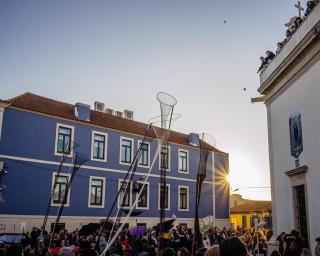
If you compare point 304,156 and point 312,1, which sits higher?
point 312,1

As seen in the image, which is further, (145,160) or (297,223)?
(145,160)

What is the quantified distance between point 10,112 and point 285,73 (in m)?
18.0

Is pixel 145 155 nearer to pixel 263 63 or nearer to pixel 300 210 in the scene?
pixel 263 63

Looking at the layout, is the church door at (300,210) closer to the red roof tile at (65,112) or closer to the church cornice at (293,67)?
the church cornice at (293,67)

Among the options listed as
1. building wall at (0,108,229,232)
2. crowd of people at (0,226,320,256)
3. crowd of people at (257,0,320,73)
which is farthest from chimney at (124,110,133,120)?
crowd of people at (257,0,320,73)

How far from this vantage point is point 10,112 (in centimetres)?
2517

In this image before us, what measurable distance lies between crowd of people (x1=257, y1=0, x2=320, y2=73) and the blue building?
34.5 ft

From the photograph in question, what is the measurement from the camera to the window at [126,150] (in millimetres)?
32062

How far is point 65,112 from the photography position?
29.2m

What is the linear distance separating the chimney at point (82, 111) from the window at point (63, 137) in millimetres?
1492

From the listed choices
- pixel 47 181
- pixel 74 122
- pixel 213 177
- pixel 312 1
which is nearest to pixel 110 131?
pixel 74 122

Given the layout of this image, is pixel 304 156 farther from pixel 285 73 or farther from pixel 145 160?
pixel 145 160

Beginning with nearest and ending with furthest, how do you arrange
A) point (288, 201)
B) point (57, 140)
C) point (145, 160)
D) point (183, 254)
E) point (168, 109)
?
point (183, 254)
point (168, 109)
point (288, 201)
point (57, 140)
point (145, 160)

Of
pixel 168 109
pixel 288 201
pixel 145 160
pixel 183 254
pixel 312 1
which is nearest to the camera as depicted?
pixel 183 254
